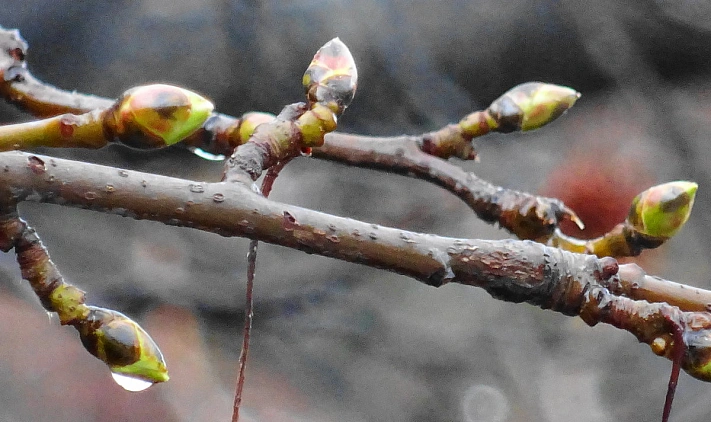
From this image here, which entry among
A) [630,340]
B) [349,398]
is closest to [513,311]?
A: [630,340]

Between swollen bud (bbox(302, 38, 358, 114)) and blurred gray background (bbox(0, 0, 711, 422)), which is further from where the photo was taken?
blurred gray background (bbox(0, 0, 711, 422))

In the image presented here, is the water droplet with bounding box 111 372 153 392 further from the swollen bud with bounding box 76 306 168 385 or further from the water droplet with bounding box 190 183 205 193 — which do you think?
the water droplet with bounding box 190 183 205 193

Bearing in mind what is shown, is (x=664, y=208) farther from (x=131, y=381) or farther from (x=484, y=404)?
(x=484, y=404)

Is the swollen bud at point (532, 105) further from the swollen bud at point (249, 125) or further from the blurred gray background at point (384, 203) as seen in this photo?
the blurred gray background at point (384, 203)

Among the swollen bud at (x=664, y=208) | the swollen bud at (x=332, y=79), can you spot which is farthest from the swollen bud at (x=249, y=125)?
the swollen bud at (x=664, y=208)

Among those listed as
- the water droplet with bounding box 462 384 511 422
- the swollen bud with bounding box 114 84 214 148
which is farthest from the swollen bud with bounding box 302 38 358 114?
the water droplet with bounding box 462 384 511 422

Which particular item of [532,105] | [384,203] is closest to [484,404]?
[384,203]

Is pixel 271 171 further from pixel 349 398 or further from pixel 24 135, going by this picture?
pixel 349 398
